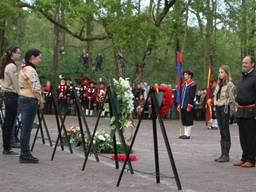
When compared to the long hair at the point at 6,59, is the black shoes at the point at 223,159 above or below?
below

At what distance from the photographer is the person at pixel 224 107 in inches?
445

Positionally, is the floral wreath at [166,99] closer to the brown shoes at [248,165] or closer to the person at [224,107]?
the person at [224,107]

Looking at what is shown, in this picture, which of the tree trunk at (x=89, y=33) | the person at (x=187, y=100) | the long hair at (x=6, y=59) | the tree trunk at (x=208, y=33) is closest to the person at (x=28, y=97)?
the long hair at (x=6, y=59)

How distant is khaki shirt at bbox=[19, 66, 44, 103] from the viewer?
33.2 ft

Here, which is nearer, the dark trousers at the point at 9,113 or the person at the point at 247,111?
the person at the point at 247,111

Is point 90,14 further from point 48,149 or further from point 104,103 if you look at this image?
point 104,103

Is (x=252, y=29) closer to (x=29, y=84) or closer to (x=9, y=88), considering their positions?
(x=9, y=88)

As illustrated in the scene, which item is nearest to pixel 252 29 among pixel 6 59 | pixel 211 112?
pixel 211 112

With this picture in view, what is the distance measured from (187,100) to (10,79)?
268 inches

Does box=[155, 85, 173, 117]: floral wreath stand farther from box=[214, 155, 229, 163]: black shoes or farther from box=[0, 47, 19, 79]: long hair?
box=[0, 47, 19, 79]: long hair

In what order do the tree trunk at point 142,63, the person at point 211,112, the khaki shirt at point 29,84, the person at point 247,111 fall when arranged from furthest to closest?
the tree trunk at point 142,63 → the person at point 211,112 → the person at point 247,111 → the khaki shirt at point 29,84

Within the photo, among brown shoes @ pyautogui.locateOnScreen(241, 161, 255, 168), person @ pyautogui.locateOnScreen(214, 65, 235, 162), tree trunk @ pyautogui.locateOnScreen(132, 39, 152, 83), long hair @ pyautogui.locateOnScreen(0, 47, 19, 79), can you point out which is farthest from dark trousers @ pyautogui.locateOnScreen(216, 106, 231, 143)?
tree trunk @ pyautogui.locateOnScreen(132, 39, 152, 83)

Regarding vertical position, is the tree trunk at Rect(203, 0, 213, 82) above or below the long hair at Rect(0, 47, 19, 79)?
above

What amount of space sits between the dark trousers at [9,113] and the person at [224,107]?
159 inches
